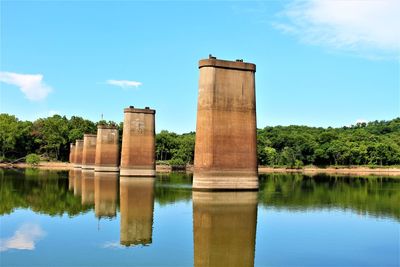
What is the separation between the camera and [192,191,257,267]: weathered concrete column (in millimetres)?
14504

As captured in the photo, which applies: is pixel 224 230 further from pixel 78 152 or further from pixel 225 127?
pixel 78 152

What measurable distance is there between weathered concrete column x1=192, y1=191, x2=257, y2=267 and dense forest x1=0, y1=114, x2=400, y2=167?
221ft

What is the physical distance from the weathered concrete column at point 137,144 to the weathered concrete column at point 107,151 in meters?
14.4

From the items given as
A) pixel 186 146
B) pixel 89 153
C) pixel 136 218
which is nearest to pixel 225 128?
pixel 136 218

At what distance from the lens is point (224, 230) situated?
61.6ft

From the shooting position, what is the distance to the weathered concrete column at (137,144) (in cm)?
5641

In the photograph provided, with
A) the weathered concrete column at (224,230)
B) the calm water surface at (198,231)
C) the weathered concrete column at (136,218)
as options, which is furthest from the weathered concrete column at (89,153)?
the weathered concrete column at (224,230)

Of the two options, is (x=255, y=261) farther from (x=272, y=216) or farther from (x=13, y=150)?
(x=13, y=150)

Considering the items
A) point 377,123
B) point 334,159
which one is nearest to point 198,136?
point 334,159

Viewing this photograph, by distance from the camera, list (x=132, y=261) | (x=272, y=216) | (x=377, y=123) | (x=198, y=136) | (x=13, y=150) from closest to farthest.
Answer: (x=132, y=261) → (x=272, y=216) → (x=198, y=136) → (x=13, y=150) → (x=377, y=123)

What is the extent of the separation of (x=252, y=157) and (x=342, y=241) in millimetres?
17007

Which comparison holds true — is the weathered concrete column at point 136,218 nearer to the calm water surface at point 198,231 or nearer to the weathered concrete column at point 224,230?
the calm water surface at point 198,231

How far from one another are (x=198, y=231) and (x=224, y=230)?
0.98 m

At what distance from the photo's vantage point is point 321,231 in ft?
64.2
